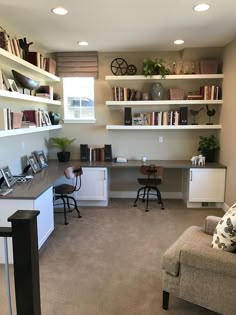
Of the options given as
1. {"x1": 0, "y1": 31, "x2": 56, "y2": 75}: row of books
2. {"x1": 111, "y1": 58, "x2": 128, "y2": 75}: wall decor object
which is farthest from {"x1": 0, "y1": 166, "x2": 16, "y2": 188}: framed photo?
{"x1": 111, "y1": 58, "x2": 128, "y2": 75}: wall decor object

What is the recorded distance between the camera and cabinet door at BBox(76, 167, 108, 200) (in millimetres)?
4652

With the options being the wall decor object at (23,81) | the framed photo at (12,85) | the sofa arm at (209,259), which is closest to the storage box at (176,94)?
the wall decor object at (23,81)

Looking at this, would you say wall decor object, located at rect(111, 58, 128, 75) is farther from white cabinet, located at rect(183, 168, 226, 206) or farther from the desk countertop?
white cabinet, located at rect(183, 168, 226, 206)

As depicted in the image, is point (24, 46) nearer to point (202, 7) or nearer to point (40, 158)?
point (40, 158)

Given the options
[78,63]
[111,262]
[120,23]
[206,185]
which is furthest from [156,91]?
[111,262]

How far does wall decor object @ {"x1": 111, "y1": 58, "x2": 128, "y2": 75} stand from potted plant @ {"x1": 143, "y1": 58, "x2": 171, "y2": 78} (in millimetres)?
434

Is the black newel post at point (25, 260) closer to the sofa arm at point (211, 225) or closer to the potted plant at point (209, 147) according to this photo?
the sofa arm at point (211, 225)

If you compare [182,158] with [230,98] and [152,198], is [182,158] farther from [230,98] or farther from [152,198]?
[230,98]

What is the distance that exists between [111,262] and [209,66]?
11.6ft

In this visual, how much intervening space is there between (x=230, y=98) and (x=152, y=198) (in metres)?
2.19

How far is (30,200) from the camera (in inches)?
112

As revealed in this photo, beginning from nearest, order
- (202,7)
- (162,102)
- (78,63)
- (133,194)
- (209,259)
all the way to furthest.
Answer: (209,259), (202,7), (162,102), (78,63), (133,194)

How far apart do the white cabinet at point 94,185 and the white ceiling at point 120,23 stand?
2.05 meters

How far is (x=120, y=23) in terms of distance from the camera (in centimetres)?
341
